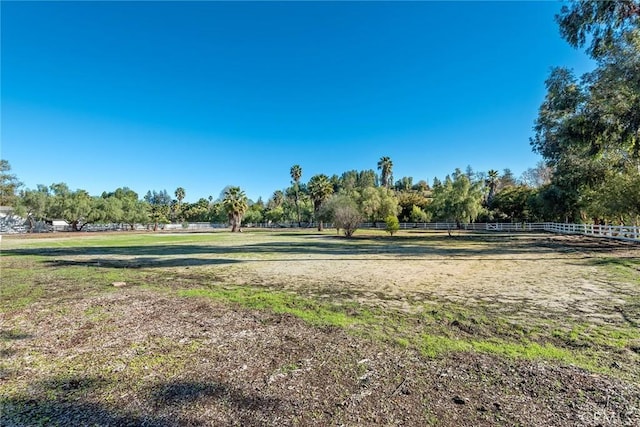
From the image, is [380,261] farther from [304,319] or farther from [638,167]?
[638,167]

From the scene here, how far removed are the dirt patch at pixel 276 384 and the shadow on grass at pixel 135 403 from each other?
11 mm

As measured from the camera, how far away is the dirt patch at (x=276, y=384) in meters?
2.94

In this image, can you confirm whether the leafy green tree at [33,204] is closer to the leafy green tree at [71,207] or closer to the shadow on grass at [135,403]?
the leafy green tree at [71,207]

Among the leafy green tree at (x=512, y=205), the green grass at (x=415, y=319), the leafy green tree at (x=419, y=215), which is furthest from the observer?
the leafy green tree at (x=419, y=215)

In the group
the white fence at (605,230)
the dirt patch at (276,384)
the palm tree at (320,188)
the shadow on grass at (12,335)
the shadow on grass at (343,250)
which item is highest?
the palm tree at (320,188)

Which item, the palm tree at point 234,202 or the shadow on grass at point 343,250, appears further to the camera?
the palm tree at point 234,202

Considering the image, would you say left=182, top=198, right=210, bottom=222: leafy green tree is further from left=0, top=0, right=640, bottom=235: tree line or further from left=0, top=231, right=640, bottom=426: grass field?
left=0, top=231, right=640, bottom=426: grass field

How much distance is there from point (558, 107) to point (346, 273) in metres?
15.2

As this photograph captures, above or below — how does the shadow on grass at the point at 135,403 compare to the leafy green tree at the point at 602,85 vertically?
below

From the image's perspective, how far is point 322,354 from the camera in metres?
4.35

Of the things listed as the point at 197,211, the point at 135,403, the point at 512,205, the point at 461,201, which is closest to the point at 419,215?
the point at 512,205

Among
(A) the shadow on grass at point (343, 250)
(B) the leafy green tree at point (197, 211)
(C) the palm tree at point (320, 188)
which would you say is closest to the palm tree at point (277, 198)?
(B) the leafy green tree at point (197, 211)

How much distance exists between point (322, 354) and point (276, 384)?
0.96 m

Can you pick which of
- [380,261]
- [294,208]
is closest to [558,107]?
[380,261]
